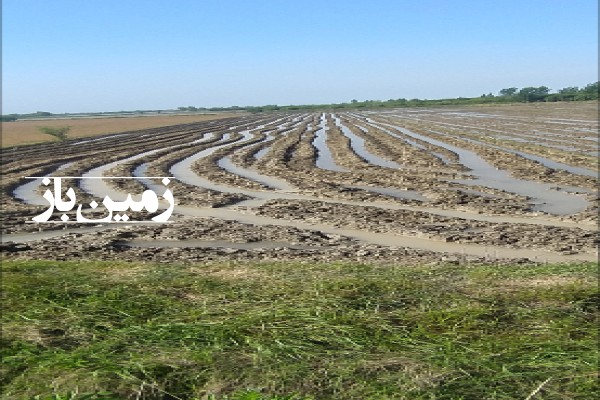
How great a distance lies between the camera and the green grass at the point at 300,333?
3055 mm

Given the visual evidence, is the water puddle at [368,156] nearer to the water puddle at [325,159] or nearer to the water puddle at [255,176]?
the water puddle at [325,159]

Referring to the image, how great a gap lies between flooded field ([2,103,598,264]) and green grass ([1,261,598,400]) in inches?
68.2

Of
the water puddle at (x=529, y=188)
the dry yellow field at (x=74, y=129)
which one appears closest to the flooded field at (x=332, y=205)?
the water puddle at (x=529, y=188)

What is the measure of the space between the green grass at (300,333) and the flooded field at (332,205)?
173cm

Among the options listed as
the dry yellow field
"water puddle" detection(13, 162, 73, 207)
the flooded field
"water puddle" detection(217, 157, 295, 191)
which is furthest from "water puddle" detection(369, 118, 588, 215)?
the dry yellow field

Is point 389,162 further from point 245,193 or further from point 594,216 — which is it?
point 594,216

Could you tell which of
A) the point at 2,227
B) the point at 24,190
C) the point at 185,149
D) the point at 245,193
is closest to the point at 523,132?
the point at 185,149

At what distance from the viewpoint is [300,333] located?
380 cm

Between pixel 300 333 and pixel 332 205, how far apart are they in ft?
22.1

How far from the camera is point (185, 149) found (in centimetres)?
2328

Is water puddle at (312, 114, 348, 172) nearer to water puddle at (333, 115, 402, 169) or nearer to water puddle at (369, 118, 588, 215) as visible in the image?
water puddle at (333, 115, 402, 169)

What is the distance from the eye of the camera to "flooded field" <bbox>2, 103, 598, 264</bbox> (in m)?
7.60

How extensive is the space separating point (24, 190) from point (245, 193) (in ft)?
17.7

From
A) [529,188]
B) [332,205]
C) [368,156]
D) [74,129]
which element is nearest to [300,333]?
[332,205]
